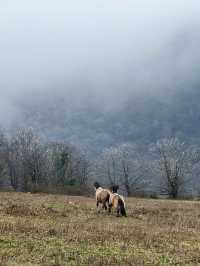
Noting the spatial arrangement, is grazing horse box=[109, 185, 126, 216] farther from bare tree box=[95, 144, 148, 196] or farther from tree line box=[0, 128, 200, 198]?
bare tree box=[95, 144, 148, 196]

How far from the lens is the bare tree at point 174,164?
102 metres

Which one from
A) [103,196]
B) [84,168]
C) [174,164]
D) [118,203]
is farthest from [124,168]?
[118,203]

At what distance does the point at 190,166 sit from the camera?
4368 inches

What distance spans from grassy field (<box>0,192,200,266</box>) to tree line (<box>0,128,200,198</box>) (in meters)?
71.9

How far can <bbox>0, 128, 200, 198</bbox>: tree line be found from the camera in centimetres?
10531

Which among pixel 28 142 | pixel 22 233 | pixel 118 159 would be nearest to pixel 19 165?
pixel 28 142

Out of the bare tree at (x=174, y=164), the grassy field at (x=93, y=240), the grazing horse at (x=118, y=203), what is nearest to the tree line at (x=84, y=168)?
the bare tree at (x=174, y=164)

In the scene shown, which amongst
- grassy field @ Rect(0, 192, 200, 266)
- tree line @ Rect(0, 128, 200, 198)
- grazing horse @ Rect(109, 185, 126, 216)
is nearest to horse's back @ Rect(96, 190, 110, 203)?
grazing horse @ Rect(109, 185, 126, 216)

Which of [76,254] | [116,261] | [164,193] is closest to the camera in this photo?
[116,261]

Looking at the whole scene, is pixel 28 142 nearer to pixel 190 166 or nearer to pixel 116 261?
pixel 190 166

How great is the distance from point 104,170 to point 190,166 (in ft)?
97.2

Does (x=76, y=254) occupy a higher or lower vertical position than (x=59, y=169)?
lower

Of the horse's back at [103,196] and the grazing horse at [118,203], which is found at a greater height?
the horse's back at [103,196]

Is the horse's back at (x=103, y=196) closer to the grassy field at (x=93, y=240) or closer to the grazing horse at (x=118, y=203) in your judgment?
the grazing horse at (x=118, y=203)
